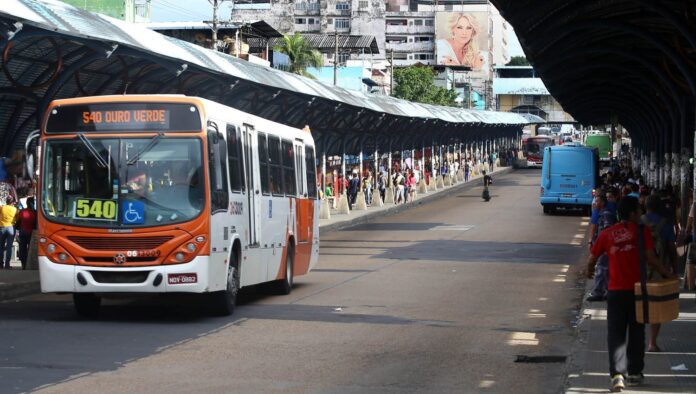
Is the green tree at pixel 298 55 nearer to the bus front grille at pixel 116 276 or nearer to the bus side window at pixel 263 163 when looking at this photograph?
the bus side window at pixel 263 163

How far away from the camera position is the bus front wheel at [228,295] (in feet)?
56.0

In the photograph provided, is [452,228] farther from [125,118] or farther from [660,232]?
[660,232]

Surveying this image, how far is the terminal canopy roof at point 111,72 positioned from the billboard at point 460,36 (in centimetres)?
13506

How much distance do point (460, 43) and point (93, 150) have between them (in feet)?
551

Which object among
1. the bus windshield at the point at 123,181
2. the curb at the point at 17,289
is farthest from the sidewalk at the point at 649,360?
the curb at the point at 17,289

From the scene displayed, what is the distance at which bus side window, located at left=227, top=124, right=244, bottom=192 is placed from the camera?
57.2 feet

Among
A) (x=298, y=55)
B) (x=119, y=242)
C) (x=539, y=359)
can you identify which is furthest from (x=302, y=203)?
(x=298, y=55)

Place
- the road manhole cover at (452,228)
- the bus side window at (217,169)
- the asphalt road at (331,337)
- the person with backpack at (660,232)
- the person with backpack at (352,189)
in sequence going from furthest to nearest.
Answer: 1. the person with backpack at (352,189)
2. the road manhole cover at (452,228)
3. the bus side window at (217,169)
4. the person with backpack at (660,232)
5. the asphalt road at (331,337)

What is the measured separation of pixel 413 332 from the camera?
51.0ft

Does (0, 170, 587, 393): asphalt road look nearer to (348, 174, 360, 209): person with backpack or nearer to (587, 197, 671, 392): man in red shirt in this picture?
(587, 197, 671, 392): man in red shirt

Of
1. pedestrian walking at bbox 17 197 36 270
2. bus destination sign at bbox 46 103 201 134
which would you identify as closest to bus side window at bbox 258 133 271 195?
bus destination sign at bbox 46 103 201 134

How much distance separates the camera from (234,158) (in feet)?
58.0

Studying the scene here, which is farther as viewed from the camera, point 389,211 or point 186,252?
point 389,211

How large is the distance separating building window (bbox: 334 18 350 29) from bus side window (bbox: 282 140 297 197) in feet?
490
